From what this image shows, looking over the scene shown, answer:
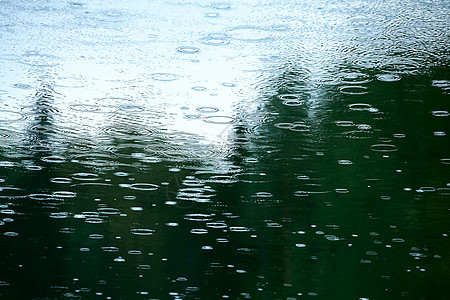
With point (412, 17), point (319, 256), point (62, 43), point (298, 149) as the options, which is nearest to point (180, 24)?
point (62, 43)

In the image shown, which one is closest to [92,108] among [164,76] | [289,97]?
[164,76]

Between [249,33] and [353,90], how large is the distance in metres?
1.14

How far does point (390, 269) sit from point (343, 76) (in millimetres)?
1870

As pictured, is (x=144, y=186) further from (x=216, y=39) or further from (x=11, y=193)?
(x=216, y=39)

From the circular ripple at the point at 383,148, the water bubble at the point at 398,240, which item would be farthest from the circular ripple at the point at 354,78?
the water bubble at the point at 398,240

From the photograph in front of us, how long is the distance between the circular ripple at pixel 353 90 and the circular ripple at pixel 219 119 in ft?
2.18

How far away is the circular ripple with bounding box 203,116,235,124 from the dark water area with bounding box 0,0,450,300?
0.07ft

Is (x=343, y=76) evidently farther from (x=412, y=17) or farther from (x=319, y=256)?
(x=319, y=256)

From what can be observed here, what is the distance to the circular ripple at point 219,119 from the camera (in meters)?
3.90

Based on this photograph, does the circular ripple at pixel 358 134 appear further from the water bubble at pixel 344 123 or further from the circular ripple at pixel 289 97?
the circular ripple at pixel 289 97

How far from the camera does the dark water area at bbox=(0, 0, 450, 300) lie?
2676 mm

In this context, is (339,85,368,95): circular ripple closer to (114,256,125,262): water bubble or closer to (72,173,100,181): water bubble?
(72,173,100,181): water bubble

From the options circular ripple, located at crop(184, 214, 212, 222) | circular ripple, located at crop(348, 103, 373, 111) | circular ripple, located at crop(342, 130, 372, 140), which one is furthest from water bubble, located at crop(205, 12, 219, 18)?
circular ripple, located at crop(184, 214, 212, 222)

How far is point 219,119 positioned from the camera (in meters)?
3.92
